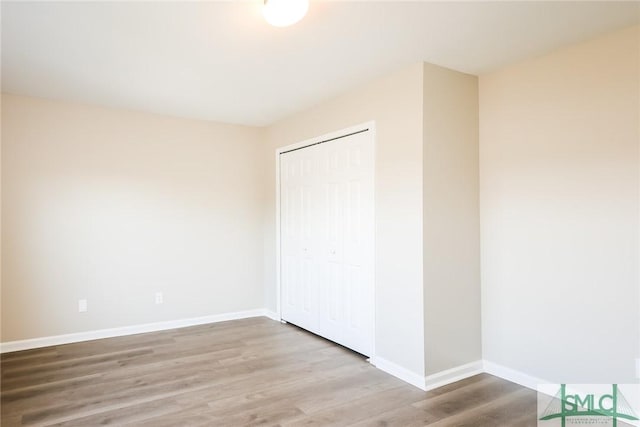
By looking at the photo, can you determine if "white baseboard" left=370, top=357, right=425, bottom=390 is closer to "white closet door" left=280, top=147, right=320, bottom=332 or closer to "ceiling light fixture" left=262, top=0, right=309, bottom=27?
"white closet door" left=280, top=147, right=320, bottom=332

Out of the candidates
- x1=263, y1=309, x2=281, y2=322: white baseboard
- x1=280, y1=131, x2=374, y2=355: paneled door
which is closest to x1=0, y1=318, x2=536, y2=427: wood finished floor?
x1=280, y1=131, x2=374, y2=355: paneled door

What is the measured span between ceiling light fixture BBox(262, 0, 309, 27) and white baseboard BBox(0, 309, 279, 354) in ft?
11.4

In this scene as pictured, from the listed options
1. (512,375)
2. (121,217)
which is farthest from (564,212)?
(121,217)

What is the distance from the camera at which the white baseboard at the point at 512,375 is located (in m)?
2.80

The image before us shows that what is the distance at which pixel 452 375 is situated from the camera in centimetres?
296

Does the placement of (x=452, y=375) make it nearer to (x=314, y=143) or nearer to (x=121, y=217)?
(x=314, y=143)

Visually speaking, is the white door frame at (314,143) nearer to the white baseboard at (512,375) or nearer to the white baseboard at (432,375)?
the white baseboard at (432,375)

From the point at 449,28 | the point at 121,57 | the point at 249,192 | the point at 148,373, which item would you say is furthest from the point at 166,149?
the point at 449,28

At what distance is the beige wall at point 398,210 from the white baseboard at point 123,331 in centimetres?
203

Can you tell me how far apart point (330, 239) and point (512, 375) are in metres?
1.89

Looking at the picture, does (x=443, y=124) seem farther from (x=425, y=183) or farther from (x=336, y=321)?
(x=336, y=321)

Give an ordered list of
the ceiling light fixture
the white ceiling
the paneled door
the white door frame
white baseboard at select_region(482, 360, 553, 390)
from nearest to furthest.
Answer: the ceiling light fixture → the white ceiling → white baseboard at select_region(482, 360, 553, 390) → the white door frame → the paneled door

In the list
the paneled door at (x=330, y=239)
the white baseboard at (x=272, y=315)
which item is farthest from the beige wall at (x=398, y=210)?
the white baseboard at (x=272, y=315)

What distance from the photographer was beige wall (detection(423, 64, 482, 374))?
2.88 m
